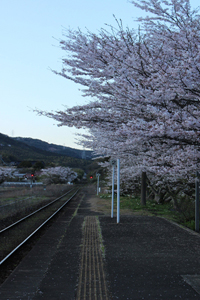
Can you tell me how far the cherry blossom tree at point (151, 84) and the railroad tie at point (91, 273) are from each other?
2.75 metres

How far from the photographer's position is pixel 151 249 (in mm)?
7703

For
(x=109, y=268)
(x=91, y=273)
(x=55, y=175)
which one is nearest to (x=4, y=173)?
(x=55, y=175)

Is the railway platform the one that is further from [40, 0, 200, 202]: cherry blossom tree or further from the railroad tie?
[40, 0, 200, 202]: cherry blossom tree

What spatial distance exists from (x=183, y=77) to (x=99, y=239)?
5.66 m

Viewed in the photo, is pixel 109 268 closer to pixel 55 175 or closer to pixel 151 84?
pixel 151 84

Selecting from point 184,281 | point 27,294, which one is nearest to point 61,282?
point 27,294

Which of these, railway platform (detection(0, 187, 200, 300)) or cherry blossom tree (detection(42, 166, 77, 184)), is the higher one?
cherry blossom tree (detection(42, 166, 77, 184))

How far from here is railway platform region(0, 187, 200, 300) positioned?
4.70m

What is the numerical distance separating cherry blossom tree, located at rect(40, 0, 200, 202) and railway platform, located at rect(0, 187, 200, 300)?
2.15 metres

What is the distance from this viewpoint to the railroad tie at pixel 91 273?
463 cm

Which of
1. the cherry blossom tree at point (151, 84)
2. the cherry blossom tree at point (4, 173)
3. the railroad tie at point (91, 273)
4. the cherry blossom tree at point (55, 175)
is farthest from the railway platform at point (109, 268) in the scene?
the cherry blossom tree at point (55, 175)

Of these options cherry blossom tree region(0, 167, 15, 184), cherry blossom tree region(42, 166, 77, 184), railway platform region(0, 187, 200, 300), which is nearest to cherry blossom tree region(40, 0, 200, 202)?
railway platform region(0, 187, 200, 300)

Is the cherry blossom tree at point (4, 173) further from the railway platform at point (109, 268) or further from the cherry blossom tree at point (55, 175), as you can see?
the railway platform at point (109, 268)

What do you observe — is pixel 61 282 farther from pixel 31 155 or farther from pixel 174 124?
pixel 31 155
